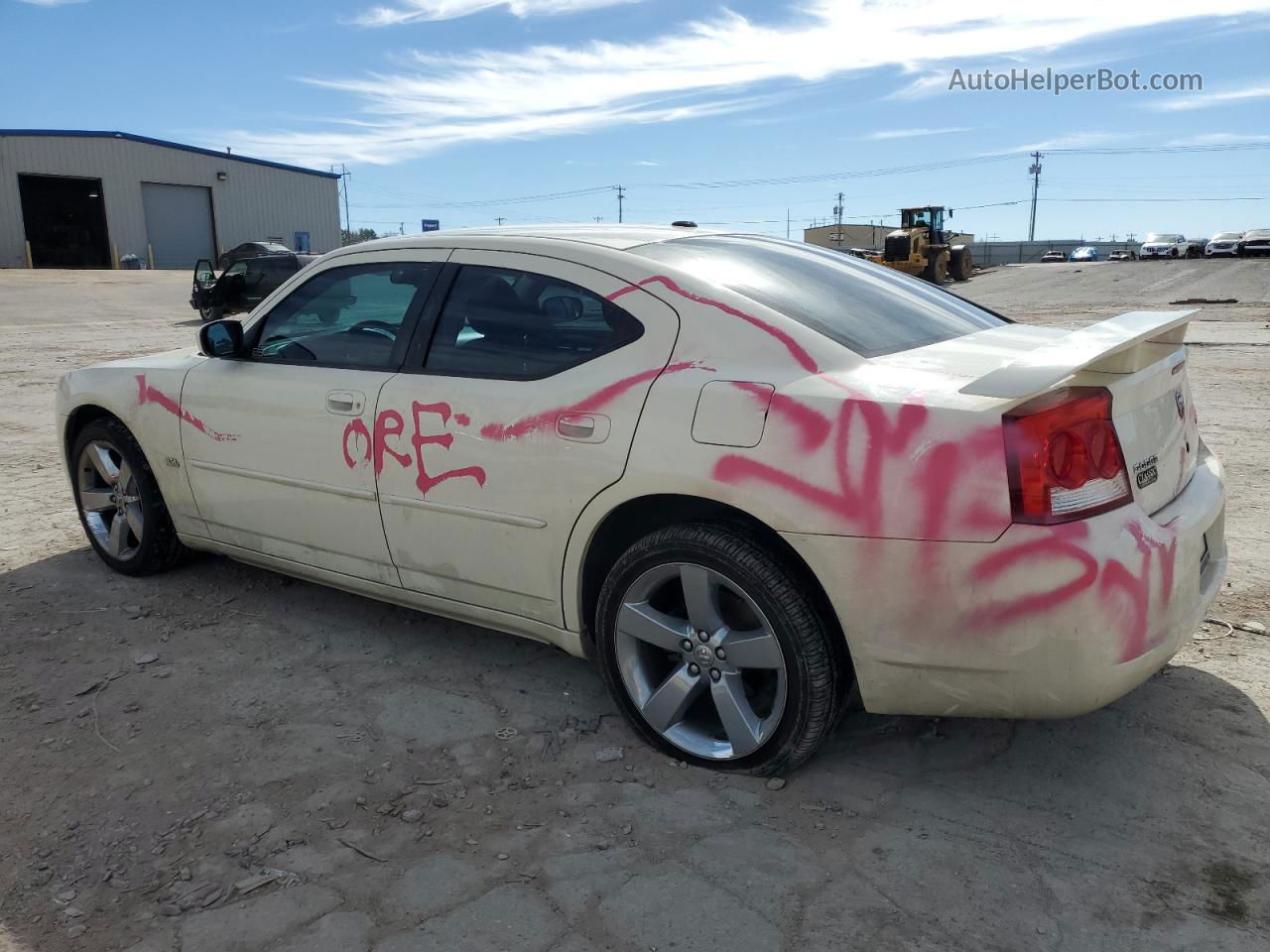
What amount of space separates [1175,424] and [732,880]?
70.6 inches

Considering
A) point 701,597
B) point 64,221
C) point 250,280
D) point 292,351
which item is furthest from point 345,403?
point 64,221

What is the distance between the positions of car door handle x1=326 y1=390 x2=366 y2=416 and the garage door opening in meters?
46.8

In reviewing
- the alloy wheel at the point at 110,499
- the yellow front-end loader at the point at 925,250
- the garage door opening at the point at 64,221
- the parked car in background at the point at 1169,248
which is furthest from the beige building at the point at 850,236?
the alloy wheel at the point at 110,499

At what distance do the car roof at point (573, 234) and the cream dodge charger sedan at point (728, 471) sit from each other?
0.03m

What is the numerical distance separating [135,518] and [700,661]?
9.92ft

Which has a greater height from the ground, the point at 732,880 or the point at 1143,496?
the point at 1143,496

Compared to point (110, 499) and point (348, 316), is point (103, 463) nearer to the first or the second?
point (110, 499)

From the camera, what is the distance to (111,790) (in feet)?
9.49

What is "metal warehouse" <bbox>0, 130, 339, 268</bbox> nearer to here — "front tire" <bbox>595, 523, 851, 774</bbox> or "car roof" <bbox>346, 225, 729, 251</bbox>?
"car roof" <bbox>346, 225, 729, 251</bbox>

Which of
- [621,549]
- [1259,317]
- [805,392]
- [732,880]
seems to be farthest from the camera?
[1259,317]

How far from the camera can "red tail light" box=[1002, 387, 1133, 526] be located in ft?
7.59

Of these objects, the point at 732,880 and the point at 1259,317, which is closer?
the point at 732,880

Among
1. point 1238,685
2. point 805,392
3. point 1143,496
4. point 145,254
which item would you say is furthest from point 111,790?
point 145,254

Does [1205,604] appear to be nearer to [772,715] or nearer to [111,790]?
[772,715]
